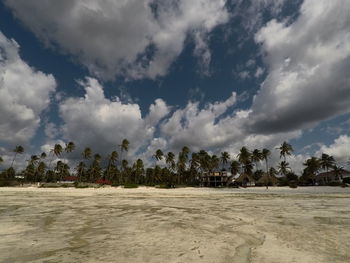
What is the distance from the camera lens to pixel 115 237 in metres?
5.09

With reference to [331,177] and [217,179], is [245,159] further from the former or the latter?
[331,177]

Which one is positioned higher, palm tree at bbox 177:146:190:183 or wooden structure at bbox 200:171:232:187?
palm tree at bbox 177:146:190:183

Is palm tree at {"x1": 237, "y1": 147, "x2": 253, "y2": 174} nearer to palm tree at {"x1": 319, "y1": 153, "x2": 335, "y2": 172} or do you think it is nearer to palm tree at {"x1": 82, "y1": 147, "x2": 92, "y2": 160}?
palm tree at {"x1": 319, "y1": 153, "x2": 335, "y2": 172}

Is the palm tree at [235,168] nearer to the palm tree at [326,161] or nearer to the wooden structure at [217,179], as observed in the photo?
the wooden structure at [217,179]

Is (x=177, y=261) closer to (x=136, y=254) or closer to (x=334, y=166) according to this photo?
(x=136, y=254)

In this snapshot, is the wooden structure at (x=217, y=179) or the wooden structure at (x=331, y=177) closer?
the wooden structure at (x=331, y=177)

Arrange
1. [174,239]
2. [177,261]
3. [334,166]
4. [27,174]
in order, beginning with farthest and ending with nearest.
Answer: [27,174]
[334,166]
[174,239]
[177,261]

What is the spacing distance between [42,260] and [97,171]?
312 ft

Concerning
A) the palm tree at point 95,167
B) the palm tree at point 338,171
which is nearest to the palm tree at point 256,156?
the palm tree at point 338,171

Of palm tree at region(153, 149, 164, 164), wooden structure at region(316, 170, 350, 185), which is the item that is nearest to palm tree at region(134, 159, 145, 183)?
palm tree at region(153, 149, 164, 164)

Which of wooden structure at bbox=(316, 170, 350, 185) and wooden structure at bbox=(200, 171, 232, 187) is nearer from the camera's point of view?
wooden structure at bbox=(316, 170, 350, 185)

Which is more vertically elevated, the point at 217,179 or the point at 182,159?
the point at 182,159

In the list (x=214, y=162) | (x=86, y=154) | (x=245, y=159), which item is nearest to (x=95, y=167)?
(x=86, y=154)

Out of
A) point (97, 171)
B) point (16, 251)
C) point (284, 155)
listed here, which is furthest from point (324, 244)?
point (97, 171)
